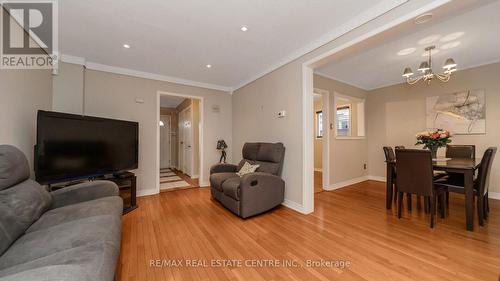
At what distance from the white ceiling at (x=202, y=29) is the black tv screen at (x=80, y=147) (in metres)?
1.06

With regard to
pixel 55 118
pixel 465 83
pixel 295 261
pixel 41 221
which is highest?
pixel 465 83

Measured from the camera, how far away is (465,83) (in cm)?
357

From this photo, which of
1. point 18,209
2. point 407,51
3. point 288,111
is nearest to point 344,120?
point 407,51

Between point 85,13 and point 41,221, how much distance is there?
2.00 meters

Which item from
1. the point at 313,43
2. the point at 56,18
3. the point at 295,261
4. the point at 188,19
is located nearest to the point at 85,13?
the point at 56,18

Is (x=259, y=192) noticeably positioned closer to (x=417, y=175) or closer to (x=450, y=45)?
(x=417, y=175)

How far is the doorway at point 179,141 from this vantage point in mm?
4508

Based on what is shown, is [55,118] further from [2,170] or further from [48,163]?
[2,170]

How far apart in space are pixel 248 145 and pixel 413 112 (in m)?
3.82

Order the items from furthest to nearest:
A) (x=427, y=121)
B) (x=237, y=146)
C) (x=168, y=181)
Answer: (x=168, y=181)
(x=237, y=146)
(x=427, y=121)

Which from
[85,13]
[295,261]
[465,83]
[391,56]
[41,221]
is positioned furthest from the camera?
[465,83]

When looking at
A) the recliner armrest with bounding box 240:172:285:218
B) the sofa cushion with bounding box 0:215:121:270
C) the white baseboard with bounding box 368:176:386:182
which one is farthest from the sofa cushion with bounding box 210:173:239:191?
the white baseboard with bounding box 368:176:386:182

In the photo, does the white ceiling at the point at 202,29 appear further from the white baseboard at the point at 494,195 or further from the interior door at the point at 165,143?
the white baseboard at the point at 494,195

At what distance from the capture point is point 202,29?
225 centimetres
